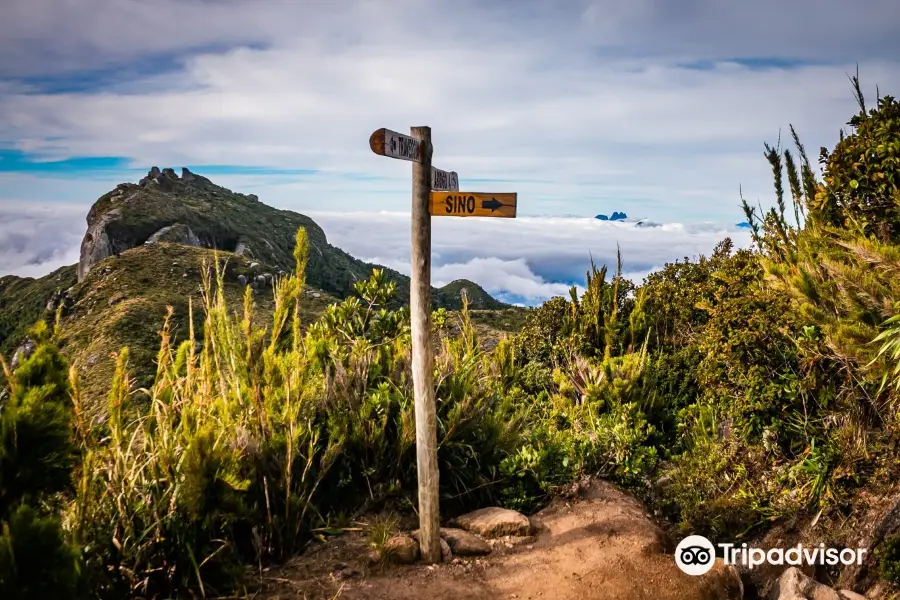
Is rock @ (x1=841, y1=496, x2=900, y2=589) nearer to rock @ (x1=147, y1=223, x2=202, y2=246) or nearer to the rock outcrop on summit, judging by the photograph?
the rock outcrop on summit

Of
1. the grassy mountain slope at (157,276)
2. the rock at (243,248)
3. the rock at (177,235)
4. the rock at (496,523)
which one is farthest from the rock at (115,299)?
the rock at (496,523)

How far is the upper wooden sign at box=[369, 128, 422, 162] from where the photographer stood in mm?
3766

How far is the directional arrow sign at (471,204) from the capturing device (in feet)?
13.7

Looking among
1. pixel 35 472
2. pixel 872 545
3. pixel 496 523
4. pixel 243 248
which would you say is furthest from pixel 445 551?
pixel 243 248

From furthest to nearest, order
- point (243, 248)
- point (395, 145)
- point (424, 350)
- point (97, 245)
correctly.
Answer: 1. point (243, 248)
2. point (97, 245)
3. point (424, 350)
4. point (395, 145)

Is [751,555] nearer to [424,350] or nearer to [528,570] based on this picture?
[528,570]

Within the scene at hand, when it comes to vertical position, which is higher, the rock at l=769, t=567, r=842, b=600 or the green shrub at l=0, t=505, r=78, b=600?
the green shrub at l=0, t=505, r=78, b=600

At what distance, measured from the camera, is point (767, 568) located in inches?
194

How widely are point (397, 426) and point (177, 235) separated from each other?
203ft

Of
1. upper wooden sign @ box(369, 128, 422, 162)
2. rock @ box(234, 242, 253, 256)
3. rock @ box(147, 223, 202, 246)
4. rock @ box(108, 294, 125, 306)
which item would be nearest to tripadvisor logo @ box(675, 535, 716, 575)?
upper wooden sign @ box(369, 128, 422, 162)

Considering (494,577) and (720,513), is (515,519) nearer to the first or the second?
(494,577)

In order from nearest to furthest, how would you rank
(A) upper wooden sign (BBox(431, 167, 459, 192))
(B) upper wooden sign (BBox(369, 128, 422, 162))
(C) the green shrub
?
(C) the green shrub, (B) upper wooden sign (BBox(369, 128, 422, 162)), (A) upper wooden sign (BBox(431, 167, 459, 192))

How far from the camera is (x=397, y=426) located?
5301 millimetres

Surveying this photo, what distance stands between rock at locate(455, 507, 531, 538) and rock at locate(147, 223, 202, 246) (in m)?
60.8
